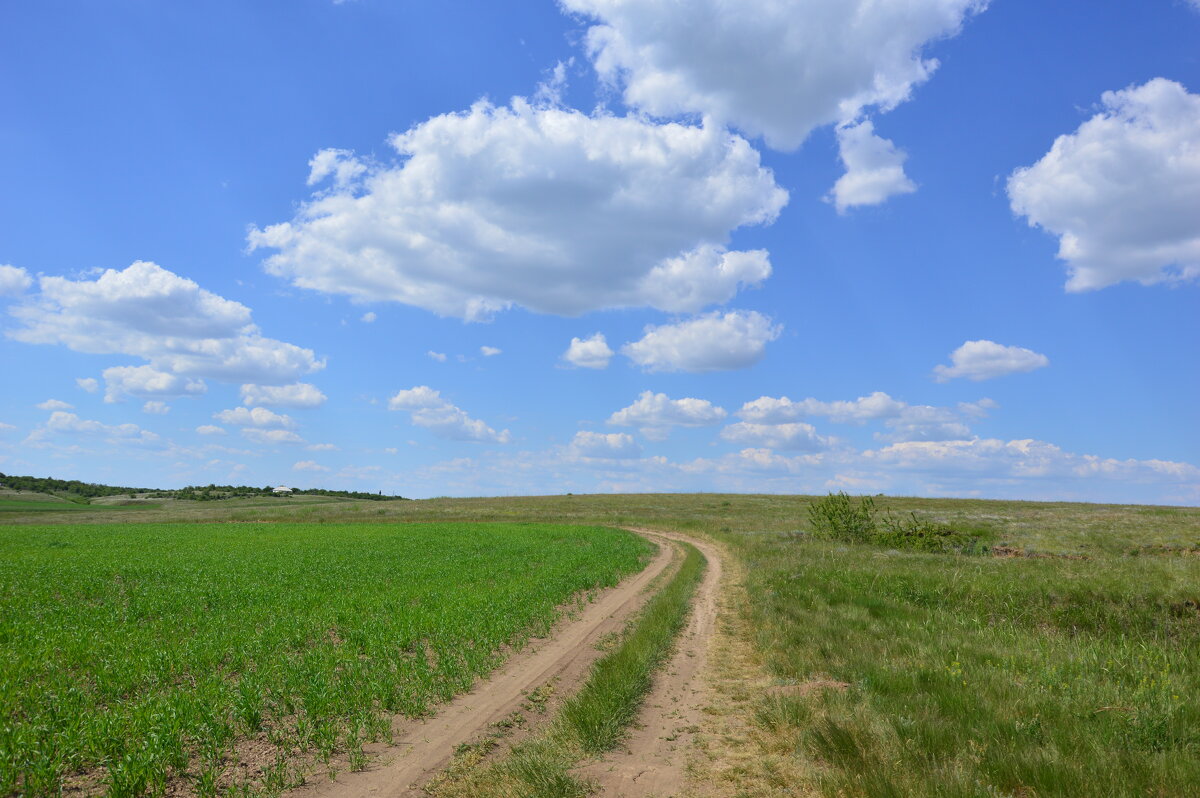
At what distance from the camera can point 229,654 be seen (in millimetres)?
12539

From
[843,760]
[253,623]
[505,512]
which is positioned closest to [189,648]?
[253,623]

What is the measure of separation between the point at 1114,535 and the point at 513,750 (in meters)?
51.6

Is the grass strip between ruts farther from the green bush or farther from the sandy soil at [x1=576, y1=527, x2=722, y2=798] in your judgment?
the green bush

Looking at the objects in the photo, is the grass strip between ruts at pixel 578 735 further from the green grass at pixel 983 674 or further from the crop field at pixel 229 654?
the crop field at pixel 229 654

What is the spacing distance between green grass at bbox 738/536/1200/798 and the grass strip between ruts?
2.29m

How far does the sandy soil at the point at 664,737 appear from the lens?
7.02m

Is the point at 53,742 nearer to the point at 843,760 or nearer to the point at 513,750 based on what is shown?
the point at 513,750

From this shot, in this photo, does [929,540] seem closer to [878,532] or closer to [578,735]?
[878,532]

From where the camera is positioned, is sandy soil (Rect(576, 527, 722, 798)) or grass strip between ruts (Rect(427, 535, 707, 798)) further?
sandy soil (Rect(576, 527, 722, 798))

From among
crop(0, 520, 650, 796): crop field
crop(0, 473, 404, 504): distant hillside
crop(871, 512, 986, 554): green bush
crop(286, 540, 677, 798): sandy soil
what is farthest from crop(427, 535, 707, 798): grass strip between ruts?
crop(0, 473, 404, 504): distant hillside

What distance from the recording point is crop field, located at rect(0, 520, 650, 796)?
7816 mm

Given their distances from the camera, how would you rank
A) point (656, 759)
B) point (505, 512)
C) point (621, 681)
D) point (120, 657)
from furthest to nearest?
point (505, 512) < point (120, 657) < point (621, 681) < point (656, 759)

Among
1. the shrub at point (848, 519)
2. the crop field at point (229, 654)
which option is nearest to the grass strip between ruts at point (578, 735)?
the crop field at point (229, 654)

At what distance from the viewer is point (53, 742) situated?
25.9ft
